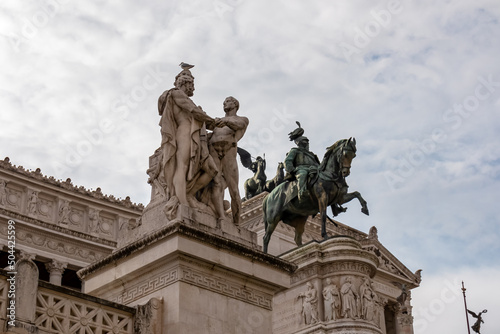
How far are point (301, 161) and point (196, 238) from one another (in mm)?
17478

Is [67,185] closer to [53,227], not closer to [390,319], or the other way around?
[53,227]

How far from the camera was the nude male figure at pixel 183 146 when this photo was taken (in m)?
12.6

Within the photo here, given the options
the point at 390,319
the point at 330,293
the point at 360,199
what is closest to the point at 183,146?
the point at 330,293

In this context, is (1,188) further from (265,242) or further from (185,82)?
(185,82)

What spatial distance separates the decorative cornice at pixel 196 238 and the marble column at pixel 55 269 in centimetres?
4433

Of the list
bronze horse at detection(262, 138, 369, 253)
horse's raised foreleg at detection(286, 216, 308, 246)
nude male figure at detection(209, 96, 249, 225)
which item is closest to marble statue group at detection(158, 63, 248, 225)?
nude male figure at detection(209, 96, 249, 225)

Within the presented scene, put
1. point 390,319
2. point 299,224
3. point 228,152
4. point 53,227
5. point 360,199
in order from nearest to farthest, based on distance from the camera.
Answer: point 228,152
point 299,224
point 360,199
point 390,319
point 53,227

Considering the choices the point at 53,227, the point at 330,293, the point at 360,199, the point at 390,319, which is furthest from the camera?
the point at 53,227

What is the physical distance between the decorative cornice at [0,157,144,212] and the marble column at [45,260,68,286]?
509 cm

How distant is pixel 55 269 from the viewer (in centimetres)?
5669

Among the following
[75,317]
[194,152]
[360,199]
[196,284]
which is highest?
[360,199]

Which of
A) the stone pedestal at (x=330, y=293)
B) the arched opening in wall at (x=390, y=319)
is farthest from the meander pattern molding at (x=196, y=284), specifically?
the arched opening in wall at (x=390, y=319)

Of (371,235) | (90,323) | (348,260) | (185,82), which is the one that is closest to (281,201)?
(348,260)

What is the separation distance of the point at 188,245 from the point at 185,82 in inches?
102
